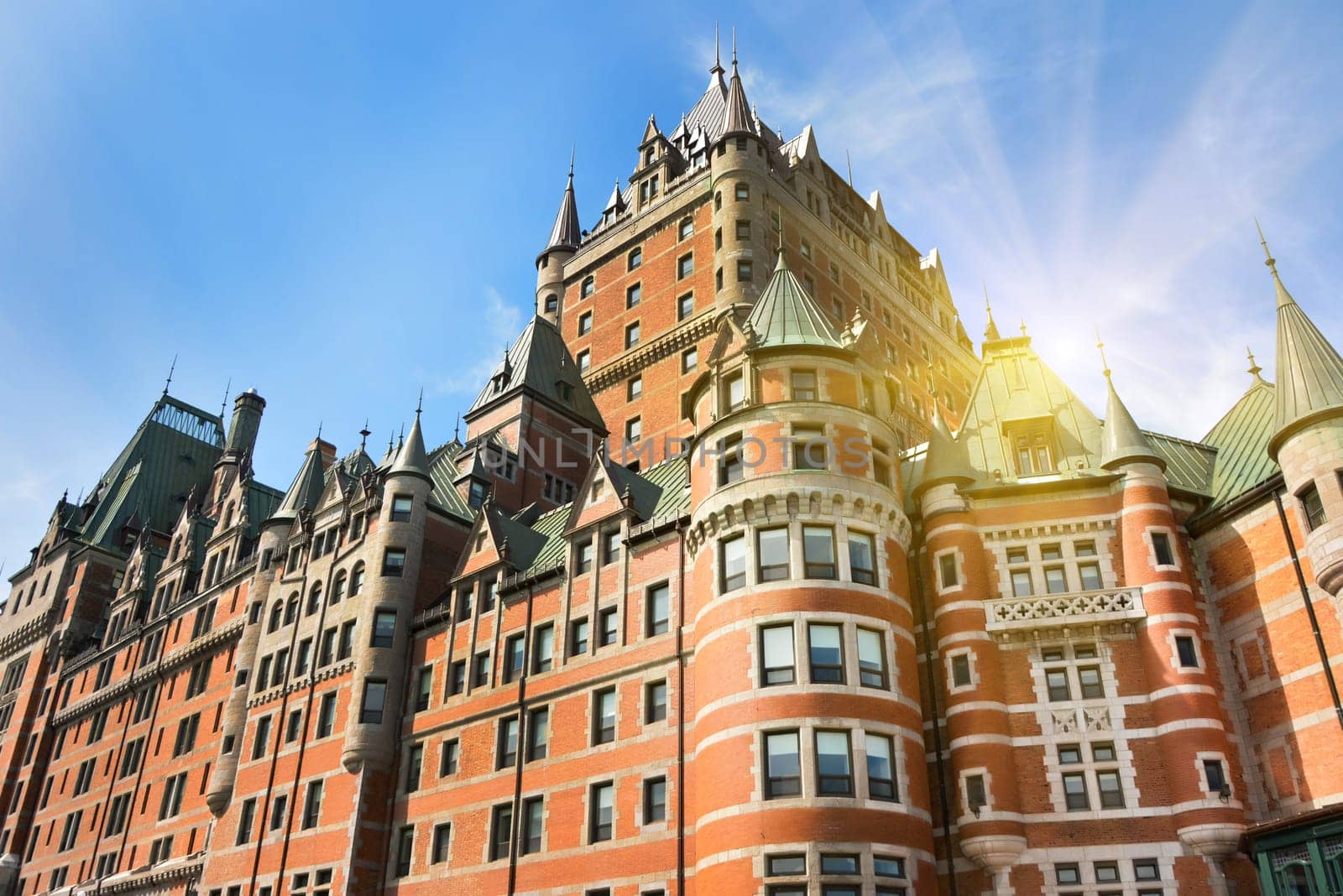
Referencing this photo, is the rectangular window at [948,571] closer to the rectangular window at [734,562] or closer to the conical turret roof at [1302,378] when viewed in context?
the rectangular window at [734,562]

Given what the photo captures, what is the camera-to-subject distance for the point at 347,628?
57.3m

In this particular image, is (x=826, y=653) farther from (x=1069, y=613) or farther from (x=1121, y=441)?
(x=1121, y=441)

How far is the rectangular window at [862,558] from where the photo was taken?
132 feet

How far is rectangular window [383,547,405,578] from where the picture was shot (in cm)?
5706

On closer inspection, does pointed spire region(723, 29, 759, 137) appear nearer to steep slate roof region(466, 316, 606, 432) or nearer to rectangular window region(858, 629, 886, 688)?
steep slate roof region(466, 316, 606, 432)

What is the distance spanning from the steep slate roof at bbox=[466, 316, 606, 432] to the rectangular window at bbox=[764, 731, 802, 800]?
123 ft

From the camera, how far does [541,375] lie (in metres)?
73.0

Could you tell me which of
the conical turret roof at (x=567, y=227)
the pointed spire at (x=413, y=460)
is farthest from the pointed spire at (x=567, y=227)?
the pointed spire at (x=413, y=460)

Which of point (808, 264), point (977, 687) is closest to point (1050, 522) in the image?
point (977, 687)

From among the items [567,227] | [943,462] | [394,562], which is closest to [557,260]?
[567,227]

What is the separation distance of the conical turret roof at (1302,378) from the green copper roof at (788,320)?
15545 mm

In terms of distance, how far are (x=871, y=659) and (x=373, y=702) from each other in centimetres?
2616

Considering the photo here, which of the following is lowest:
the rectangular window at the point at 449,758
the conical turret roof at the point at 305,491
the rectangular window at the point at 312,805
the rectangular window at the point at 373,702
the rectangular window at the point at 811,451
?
the rectangular window at the point at 312,805

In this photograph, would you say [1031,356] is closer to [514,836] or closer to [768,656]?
[768,656]
